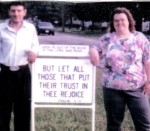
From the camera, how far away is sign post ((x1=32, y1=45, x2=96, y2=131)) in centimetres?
435

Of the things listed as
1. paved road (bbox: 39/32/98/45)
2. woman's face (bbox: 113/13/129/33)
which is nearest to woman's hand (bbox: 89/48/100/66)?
woman's face (bbox: 113/13/129/33)

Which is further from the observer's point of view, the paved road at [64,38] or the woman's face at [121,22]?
the paved road at [64,38]

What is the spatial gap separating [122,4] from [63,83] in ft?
6.05

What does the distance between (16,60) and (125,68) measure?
1075 mm

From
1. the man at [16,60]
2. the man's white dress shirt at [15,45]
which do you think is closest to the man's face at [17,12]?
the man at [16,60]

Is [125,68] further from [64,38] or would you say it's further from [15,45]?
[64,38]

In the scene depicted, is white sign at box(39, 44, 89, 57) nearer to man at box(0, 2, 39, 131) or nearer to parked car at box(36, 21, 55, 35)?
man at box(0, 2, 39, 131)

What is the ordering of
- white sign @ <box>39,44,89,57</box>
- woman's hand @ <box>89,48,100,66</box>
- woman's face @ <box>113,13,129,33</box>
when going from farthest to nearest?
white sign @ <box>39,44,89,57</box>, woman's hand @ <box>89,48,100,66</box>, woman's face @ <box>113,13,129,33</box>

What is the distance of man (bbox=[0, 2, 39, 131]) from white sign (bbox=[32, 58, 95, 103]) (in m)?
0.11

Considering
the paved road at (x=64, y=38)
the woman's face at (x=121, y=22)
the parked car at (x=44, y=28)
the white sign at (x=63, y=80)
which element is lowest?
the white sign at (x=63, y=80)

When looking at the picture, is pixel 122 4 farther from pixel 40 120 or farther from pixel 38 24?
pixel 40 120

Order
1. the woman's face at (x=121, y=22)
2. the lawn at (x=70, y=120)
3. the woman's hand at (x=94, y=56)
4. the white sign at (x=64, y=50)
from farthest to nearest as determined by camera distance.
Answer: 1. the lawn at (x=70, y=120)
2. the white sign at (x=64, y=50)
3. the woman's hand at (x=94, y=56)
4. the woman's face at (x=121, y=22)

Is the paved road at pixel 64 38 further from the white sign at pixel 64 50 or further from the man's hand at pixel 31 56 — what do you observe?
the man's hand at pixel 31 56

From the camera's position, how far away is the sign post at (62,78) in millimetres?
4348
